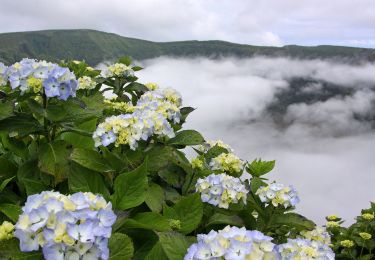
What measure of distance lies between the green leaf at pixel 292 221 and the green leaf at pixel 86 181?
6.20 feet

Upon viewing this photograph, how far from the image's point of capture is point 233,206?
167 inches

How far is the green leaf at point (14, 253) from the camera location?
234 centimetres

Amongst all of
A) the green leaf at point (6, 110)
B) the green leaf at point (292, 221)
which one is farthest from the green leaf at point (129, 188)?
the green leaf at point (292, 221)

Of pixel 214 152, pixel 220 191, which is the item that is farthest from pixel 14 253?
pixel 214 152

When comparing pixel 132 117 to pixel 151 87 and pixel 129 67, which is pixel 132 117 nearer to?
pixel 151 87

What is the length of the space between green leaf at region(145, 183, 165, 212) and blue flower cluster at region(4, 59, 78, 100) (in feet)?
3.17

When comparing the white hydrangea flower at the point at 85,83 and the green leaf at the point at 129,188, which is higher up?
the white hydrangea flower at the point at 85,83

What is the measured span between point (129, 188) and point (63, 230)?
96 centimetres

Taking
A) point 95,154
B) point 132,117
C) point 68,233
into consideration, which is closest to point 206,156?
point 132,117

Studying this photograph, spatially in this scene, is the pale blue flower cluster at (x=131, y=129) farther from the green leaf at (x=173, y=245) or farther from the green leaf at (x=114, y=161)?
the green leaf at (x=173, y=245)

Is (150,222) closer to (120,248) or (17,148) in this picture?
(120,248)

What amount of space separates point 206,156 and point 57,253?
340 centimetres

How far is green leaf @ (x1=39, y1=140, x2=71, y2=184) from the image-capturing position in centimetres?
347

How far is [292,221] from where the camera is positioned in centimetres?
445
